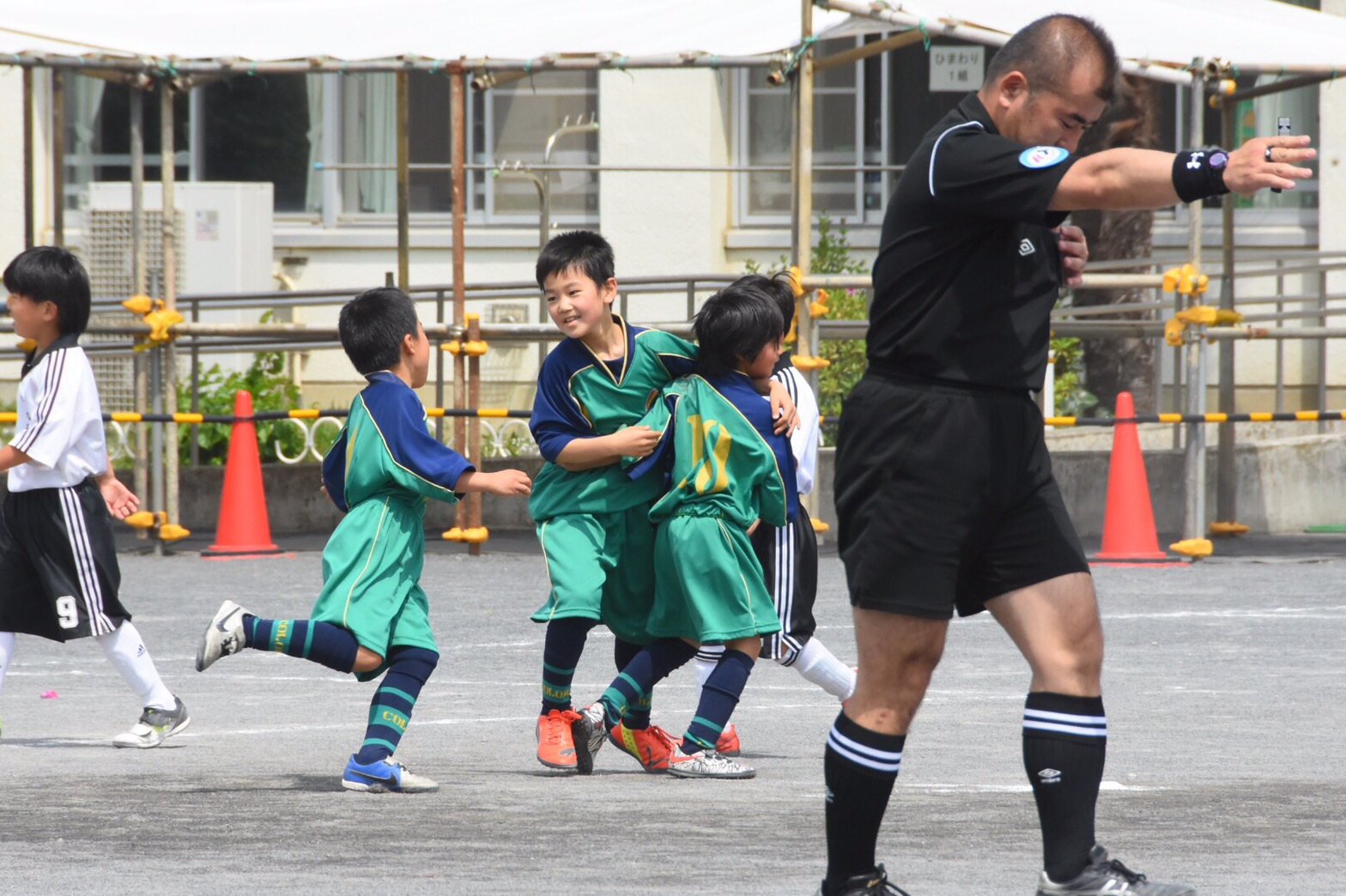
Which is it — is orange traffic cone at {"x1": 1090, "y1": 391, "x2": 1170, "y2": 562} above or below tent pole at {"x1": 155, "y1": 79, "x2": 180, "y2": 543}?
below

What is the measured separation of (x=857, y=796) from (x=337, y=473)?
253 centimetres

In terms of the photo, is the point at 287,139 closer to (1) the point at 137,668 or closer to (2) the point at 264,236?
(2) the point at 264,236

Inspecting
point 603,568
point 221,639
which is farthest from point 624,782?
point 221,639

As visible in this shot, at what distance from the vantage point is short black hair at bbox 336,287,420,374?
621 cm

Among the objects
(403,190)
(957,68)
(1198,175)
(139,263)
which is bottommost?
(1198,175)

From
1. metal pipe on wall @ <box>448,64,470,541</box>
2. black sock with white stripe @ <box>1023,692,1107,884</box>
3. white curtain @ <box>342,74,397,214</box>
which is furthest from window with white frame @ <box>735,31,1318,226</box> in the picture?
black sock with white stripe @ <box>1023,692,1107,884</box>

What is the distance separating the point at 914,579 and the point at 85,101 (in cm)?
1728

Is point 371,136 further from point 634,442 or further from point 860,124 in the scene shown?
point 634,442

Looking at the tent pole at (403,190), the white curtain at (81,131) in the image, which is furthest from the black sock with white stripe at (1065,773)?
the white curtain at (81,131)

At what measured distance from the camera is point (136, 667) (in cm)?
690

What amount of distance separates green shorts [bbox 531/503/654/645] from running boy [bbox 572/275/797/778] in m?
0.11

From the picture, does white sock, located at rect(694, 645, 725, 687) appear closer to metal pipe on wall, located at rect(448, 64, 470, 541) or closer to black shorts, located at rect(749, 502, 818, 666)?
black shorts, located at rect(749, 502, 818, 666)

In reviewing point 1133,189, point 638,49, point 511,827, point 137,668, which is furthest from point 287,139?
point 1133,189

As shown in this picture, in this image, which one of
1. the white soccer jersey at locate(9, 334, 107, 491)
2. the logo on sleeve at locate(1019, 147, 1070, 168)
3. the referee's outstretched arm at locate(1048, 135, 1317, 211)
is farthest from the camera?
the white soccer jersey at locate(9, 334, 107, 491)
